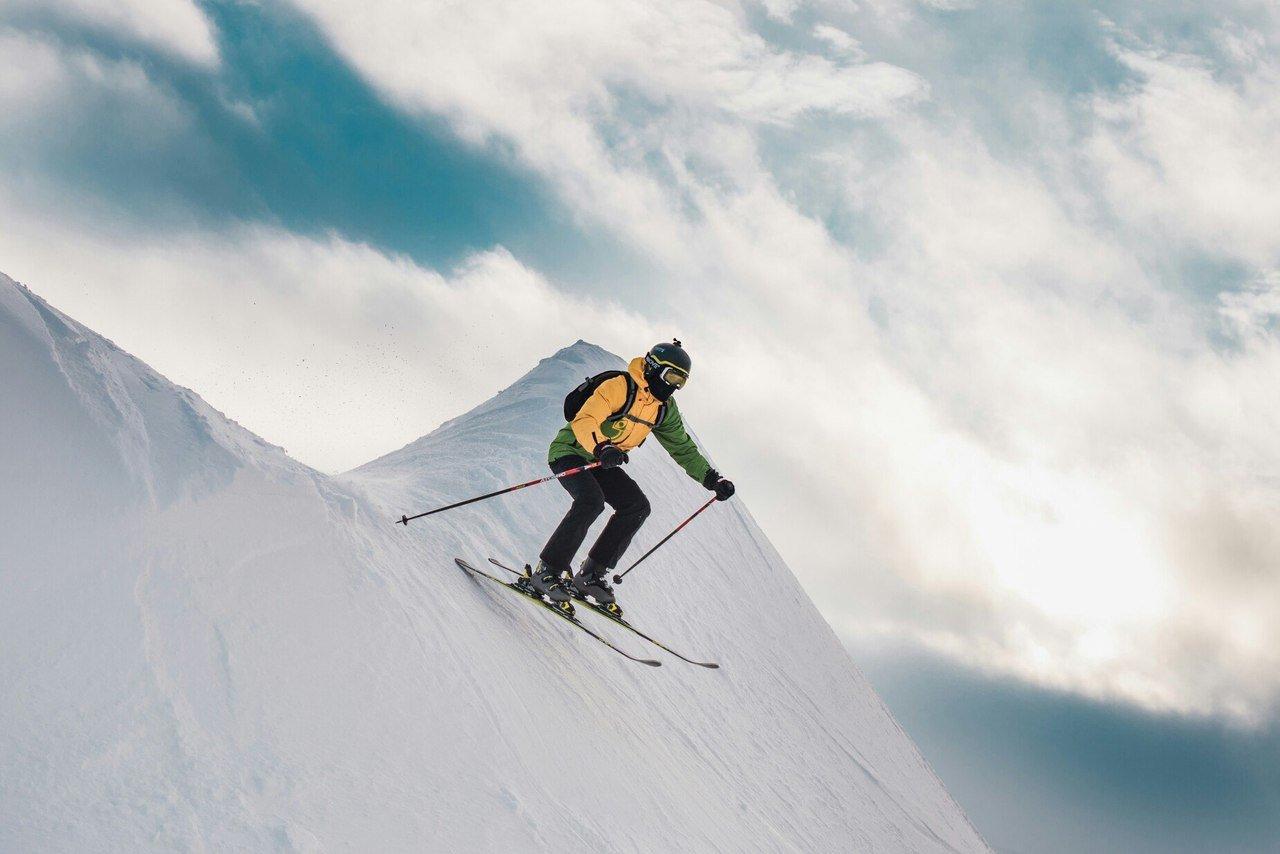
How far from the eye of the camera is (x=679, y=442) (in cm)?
900

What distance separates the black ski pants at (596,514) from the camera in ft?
26.0

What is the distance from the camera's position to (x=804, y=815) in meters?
8.60

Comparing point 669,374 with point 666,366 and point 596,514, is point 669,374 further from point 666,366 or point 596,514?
point 596,514

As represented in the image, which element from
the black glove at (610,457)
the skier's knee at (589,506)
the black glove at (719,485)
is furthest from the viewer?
the black glove at (719,485)

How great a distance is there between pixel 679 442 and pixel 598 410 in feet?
4.45

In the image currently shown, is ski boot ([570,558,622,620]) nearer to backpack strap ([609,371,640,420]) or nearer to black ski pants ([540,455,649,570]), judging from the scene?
black ski pants ([540,455,649,570])

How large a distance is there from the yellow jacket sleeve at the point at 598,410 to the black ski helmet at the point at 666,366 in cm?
32

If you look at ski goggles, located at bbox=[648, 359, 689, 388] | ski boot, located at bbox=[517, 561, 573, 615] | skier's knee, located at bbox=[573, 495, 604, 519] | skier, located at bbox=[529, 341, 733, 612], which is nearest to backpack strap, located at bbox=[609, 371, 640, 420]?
skier, located at bbox=[529, 341, 733, 612]

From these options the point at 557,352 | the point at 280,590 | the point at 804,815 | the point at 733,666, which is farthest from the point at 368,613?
the point at 557,352

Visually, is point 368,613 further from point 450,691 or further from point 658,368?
point 658,368

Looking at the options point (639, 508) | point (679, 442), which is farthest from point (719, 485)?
point (639, 508)

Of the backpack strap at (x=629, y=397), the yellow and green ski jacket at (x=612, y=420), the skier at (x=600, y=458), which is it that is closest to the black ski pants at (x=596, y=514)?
the skier at (x=600, y=458)

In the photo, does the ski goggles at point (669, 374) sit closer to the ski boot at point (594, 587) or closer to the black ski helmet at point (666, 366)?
the black ski helmet at point (666, 366)

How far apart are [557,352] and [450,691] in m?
10.4
